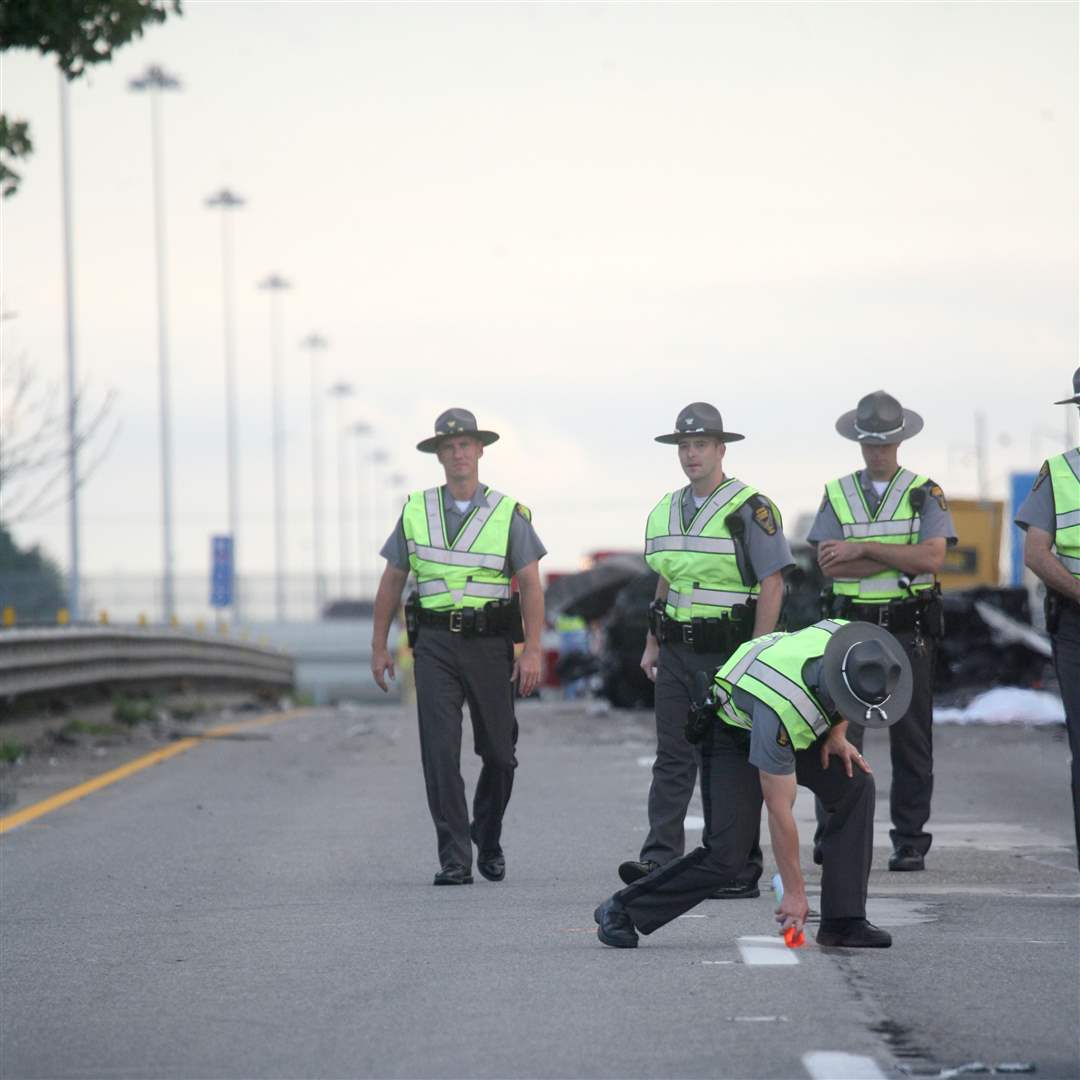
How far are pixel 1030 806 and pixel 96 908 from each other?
6.24 meters

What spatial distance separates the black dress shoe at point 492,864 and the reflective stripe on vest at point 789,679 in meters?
2.73

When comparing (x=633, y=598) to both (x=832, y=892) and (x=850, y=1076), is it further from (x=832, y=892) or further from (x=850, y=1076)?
(x=850, y=1076)

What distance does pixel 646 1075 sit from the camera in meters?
5.64

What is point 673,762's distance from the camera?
9.20 meters

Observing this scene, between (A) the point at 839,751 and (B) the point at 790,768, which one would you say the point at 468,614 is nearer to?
(A) the point at 839,751

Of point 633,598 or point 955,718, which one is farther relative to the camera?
point 633,598

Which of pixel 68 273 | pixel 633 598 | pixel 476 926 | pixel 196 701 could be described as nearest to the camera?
pixel 476 926

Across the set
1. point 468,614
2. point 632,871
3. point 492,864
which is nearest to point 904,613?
point 468,614

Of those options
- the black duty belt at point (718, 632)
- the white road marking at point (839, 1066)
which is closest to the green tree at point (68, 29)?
the black duty belt at point (718, 632)

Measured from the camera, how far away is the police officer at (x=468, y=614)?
995 cm

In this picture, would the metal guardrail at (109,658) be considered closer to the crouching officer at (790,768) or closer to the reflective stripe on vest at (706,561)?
the reflective stripe on vest at (706,561)

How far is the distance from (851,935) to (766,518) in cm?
226

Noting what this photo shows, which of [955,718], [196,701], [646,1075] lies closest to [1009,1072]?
[646,1075]

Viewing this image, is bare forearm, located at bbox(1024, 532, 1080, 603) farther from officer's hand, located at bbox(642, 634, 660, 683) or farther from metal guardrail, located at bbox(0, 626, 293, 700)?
metal guardrail, located at bbox(0, 626, 293, 700)
